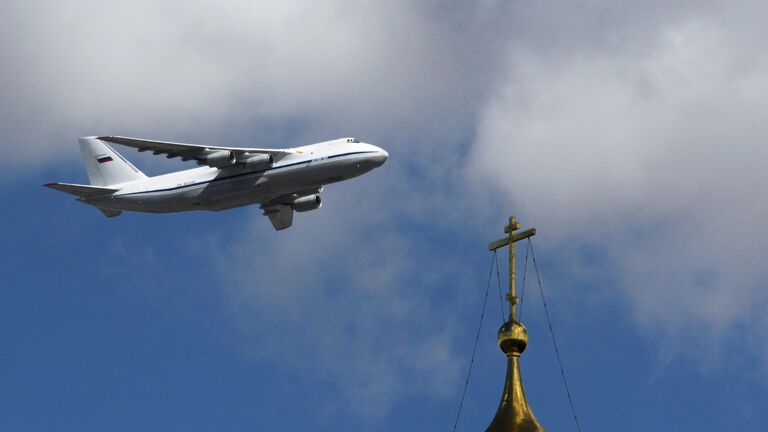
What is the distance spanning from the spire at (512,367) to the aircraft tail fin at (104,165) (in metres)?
57.5

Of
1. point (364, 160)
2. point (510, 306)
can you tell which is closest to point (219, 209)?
point (364, 160)

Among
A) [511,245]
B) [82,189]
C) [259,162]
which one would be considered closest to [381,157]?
[259,162]

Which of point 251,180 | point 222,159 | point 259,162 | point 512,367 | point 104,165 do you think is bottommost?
point 512,367

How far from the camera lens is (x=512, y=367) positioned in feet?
200

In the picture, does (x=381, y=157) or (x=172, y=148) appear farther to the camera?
(x=172, y=148)

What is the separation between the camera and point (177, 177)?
11056 cm

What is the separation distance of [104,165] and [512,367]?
6676 centimetres

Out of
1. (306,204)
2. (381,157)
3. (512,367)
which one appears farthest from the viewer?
(306,204)

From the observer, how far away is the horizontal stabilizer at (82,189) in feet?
376

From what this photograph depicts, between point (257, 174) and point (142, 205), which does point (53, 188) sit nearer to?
point (142, 205)

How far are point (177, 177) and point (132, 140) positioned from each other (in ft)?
22.1

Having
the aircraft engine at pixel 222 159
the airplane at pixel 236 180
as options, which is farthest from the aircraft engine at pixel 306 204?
the aircraft engine at pixel 222 159

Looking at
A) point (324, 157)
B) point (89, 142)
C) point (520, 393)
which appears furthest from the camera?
point (89, 142)

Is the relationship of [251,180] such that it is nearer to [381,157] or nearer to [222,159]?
[222,159]
